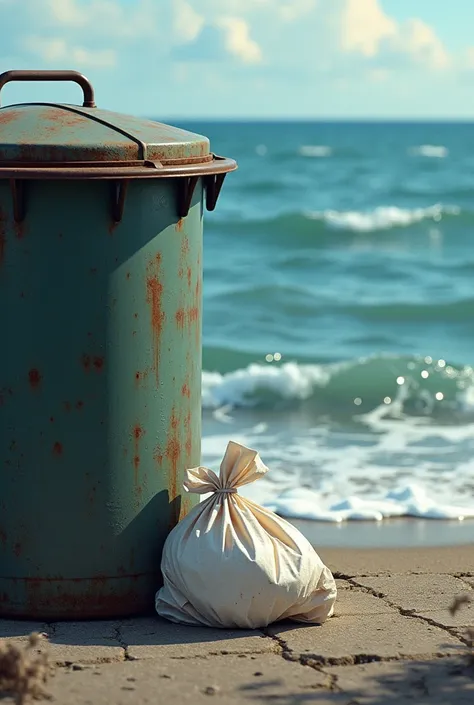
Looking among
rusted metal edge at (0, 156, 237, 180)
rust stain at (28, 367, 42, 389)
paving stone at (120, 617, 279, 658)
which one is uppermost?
rusted metal edge at (0, 156, 237, 180)

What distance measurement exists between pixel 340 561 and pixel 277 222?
19.0m

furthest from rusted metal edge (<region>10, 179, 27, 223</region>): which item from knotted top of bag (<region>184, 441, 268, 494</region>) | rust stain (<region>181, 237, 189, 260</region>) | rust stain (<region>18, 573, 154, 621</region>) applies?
rust stain (<region>18, 573, 154, 621</region>)

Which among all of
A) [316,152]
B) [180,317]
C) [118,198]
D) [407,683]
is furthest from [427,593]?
[316,152]

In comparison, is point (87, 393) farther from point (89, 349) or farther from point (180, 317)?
point (180, 317)

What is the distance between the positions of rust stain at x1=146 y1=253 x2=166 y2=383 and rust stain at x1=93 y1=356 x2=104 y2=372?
19 cm

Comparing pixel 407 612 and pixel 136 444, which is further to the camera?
pixel 407 612

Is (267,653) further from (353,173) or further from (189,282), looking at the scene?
(353,173)

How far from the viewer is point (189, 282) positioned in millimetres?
3984

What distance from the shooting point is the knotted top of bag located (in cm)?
389

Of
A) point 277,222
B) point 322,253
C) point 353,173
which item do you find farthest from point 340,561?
point 353,173

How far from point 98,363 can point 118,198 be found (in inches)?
20.5

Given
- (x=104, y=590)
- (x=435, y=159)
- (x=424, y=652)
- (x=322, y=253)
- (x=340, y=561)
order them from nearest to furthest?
(x=424, y=652), (x=104, y=590), (x=340, y=561), (x=322, y=253), (x=435, y=159)

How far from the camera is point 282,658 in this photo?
136 inches

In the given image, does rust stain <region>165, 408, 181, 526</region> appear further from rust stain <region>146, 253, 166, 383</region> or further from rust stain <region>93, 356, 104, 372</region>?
rust stain <region>93, 356, 104, 372</region>
